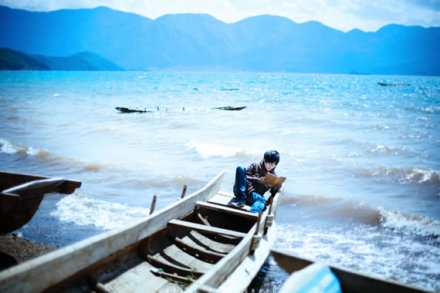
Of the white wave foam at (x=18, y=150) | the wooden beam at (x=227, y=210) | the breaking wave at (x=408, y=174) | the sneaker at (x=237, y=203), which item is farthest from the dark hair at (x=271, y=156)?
the white wave foam at (x=18, y=150)

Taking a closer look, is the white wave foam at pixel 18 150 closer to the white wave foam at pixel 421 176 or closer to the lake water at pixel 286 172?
the lake water at pixel 286 172

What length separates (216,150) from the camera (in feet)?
48.6


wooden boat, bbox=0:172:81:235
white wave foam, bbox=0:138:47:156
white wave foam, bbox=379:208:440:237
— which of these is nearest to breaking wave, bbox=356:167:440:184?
white wave foam, bbox=379:208:440:237

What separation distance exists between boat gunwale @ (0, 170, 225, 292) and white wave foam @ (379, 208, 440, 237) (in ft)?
19.2

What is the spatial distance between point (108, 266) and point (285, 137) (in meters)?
15.3

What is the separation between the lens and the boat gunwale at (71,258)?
2.70 m

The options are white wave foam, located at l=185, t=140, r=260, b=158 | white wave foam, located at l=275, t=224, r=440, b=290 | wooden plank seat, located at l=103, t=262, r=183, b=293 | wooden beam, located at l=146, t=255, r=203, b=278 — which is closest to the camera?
wooden plank seat, located at l=103, t=262, r=183, b=293

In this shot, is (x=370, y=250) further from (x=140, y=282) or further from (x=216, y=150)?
(x=216, y=150)

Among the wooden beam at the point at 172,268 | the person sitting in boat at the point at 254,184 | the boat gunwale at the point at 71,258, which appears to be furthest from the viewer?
the person sitting in boat at the point at 254,184

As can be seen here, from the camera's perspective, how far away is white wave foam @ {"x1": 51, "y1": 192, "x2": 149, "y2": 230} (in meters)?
6.95

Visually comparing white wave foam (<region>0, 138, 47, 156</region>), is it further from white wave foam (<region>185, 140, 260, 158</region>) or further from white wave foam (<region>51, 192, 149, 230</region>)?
white wave foam (<region>185, 140, 260, 158</region>)

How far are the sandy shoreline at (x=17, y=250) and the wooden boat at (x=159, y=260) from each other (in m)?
2.18

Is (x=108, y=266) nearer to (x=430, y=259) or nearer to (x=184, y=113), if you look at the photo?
(x=430, y=259)

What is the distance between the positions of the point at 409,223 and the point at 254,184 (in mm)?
4143
